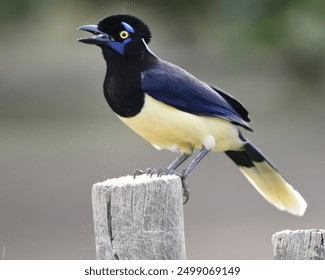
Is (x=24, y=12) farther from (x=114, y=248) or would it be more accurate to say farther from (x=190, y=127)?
(x=114, y=248)

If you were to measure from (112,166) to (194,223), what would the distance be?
2.85 meters

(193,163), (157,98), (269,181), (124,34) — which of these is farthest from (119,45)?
(269,181)

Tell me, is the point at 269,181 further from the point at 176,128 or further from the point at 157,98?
the point at 157,98

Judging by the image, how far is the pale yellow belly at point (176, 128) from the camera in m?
4.86

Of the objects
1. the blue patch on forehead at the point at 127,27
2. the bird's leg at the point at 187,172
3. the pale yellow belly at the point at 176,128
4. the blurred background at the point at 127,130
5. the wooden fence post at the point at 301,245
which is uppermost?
the blurred background at the point at 127,130

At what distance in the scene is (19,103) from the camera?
16.1m

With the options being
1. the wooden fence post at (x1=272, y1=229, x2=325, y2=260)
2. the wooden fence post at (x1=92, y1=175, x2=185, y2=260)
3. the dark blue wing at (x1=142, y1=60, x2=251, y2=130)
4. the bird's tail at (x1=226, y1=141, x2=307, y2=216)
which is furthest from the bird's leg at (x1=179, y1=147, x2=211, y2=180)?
the wooden fence post at (x1=272, y1=229, x2=325, y2=260)

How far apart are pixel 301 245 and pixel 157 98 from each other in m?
1.39

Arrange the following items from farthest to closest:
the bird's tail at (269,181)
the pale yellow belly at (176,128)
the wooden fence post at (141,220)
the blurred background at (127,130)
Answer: the blurred background at (127,130), the bird's tail at (269,181), the pale yellow belly at (176,128), the wooden fence post at (141,220)

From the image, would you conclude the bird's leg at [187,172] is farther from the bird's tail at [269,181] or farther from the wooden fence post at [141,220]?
the wooden fence post at [141,220]

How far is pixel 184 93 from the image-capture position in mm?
5020

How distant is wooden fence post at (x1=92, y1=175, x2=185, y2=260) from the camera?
378cm

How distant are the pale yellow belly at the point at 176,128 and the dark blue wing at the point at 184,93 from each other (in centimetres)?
4

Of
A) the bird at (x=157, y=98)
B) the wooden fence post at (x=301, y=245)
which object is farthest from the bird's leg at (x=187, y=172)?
the wooden fence post at (x=301, y=245)
